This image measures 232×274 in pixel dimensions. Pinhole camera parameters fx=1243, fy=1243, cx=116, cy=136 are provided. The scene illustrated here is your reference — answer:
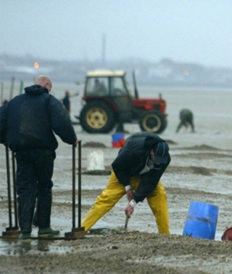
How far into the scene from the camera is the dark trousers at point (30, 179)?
1185 cm

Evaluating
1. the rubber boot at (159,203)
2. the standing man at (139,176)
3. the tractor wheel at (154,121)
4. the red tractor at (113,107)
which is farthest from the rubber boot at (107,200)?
the tractor wheel at (154,121)

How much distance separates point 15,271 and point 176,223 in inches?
177

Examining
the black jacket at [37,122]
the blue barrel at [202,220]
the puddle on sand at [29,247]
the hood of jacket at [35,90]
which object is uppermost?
the hood of jacket at [35,90]

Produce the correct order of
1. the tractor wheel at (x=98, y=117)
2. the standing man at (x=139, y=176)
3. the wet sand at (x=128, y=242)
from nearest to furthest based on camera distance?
the wet sand at (x=128, y=242) < the standing man at (x=139, y=176) < the tractor wheel at (x=98, y=117)

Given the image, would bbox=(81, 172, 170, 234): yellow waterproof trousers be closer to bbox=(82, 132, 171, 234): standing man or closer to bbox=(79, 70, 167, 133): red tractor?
bbox=(82, 132, 171, 234): standing man

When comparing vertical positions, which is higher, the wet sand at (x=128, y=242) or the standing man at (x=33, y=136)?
the standing man at (x=33, y=136)

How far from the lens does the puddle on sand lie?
1111 cm

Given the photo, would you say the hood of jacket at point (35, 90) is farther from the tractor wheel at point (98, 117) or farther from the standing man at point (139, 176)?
the tractor wheel at point (98, 117)

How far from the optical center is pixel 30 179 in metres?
11.9

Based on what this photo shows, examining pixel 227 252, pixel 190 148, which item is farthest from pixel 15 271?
pixel 190 148

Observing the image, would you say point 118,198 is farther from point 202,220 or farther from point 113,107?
point 113,107

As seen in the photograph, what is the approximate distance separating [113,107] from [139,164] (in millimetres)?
26411

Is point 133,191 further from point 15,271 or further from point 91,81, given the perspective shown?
point 91,81

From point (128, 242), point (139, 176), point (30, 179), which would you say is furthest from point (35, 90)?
point (128, 242)
